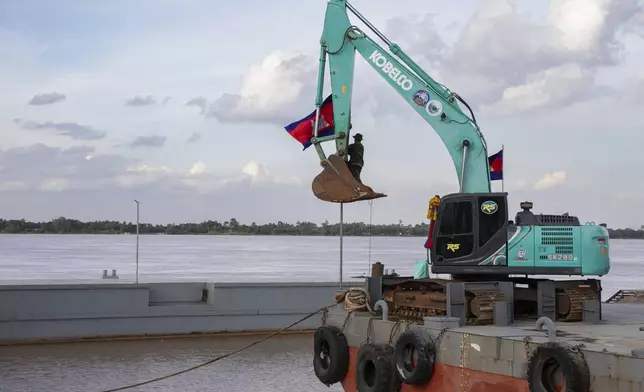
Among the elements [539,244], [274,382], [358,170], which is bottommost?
[274,382]

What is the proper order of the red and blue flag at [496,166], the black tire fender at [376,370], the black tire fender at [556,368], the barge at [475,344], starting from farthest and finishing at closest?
the red and blue flag at [496,166], the black tire fender at [376,370], the barge at [475,344], the black tire fender at [556,368]

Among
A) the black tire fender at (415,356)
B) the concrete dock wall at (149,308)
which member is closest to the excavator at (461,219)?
the black tire fender at (415,356)

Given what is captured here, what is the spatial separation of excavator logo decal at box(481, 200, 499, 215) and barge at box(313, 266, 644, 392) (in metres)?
1.12

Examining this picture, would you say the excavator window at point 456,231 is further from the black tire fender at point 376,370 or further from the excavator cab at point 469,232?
the black tire fender at point 376,370

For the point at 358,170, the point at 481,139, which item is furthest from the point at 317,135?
the point at 481,139

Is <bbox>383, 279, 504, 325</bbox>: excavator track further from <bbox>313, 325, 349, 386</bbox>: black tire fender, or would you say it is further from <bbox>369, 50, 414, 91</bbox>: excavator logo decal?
<bbox>369, 50, 414, 91</bbox>: excavator logo decal

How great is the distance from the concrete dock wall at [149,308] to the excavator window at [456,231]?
38.3ft

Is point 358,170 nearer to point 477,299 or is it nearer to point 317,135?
point 317,135

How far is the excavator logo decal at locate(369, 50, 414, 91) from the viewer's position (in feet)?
52.1

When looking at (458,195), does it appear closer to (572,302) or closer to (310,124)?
(572,302)

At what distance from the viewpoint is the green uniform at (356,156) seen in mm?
15648

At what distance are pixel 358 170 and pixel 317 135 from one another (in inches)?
41.3

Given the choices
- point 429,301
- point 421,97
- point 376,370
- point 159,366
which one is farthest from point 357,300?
point 159,366

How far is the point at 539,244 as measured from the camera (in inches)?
525
